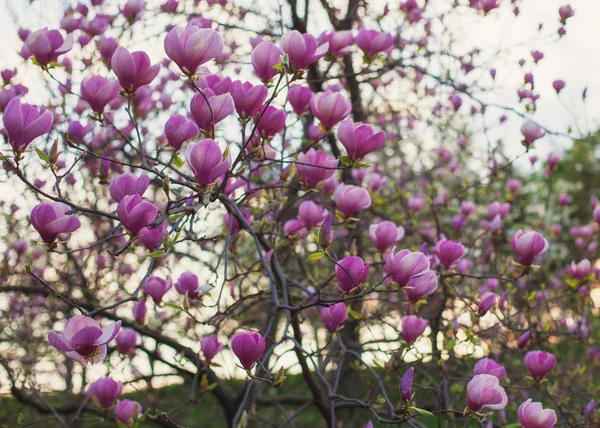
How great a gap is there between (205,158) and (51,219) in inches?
15.8

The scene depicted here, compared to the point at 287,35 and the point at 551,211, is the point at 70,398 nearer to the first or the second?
the point at 287,35

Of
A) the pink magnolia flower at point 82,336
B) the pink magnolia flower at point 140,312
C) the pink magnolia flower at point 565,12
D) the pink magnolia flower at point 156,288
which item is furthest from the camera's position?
the pink magnolia flower at point 565,12

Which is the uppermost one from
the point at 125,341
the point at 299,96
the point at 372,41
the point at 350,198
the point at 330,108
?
the point at 372,41

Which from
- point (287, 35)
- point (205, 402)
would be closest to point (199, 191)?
point (287, 35)

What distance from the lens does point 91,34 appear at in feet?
8.64

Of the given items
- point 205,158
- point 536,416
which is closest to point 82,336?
point 205,158

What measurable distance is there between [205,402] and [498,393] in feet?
17.9

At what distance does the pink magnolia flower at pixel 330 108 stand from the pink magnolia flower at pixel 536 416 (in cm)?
86

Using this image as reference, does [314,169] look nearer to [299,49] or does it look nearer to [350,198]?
[350,198]

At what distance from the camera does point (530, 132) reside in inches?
86.7

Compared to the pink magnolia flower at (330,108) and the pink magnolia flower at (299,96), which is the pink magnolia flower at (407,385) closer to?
the pink magnolia flower at (330,108)

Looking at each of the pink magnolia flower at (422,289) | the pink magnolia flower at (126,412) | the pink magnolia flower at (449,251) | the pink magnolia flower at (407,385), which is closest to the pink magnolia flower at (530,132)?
the pink magnolia flower at (449,251)

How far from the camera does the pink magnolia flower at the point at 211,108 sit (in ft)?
4.41

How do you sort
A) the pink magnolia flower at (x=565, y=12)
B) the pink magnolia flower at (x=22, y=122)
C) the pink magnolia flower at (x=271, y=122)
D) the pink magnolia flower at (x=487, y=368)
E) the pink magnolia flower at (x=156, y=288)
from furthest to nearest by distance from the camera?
the pink magnolia flower at (x=565, y=12)
the pink magnolia flower at (x=156, y=288)
the pink magnolia flower at (x=271, y=122)
the pink magnolia flower at (x=487, y=368)
the pink magnolia flower at (x=22, y=122)
